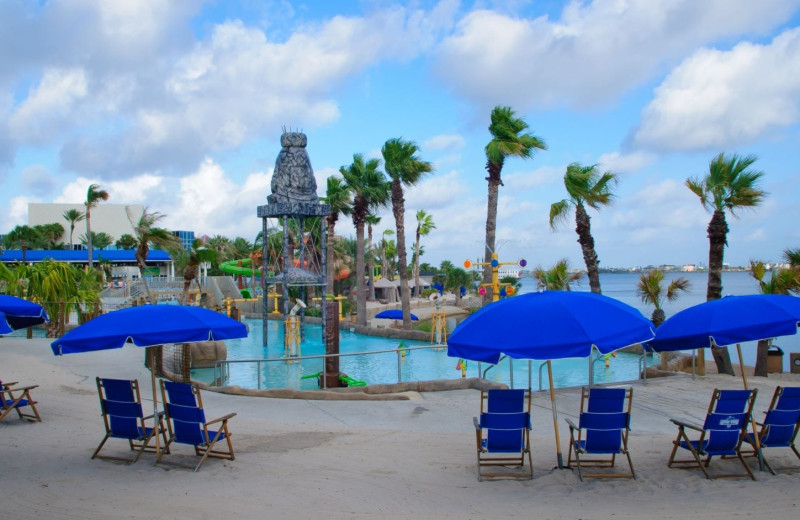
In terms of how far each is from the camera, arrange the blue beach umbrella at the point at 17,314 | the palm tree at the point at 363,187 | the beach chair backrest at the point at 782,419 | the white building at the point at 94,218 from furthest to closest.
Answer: the white building at the point at 94,218 < the palm tree at the point at 363,187 < the blue beach umbrella at the point at 17,314 < the beach chair backrest at the point at 782,419

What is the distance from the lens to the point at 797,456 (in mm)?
7473

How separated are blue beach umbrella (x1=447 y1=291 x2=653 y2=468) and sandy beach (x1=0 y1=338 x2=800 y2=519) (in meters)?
1.47

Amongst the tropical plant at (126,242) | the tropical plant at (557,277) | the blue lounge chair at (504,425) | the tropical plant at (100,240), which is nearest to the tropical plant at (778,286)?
the tropical plant at (557,277)

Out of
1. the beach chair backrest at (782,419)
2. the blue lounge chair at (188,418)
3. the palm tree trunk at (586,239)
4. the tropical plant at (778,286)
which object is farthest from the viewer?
the palm tree trunk at (586,239)

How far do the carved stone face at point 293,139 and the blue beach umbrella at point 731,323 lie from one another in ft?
77.2

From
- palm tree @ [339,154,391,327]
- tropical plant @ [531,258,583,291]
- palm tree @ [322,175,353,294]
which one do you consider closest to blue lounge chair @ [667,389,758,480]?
tropical plant @ [531,258,583,291]

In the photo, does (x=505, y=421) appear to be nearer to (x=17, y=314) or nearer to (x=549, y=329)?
(x=549, y=329)

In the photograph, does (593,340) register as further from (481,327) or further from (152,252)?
(152,252)

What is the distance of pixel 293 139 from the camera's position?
29.4 m

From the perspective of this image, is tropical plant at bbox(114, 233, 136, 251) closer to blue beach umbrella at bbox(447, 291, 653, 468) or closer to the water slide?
the water slide

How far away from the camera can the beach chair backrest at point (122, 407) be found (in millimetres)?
7852

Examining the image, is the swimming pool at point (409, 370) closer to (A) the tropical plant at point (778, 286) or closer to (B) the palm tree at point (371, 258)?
(A) the tropical plant at point (778, 286)

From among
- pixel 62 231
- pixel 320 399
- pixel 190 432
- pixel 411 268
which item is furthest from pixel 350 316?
pixel 62 231

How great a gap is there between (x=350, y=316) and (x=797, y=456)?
37990 millimetres
